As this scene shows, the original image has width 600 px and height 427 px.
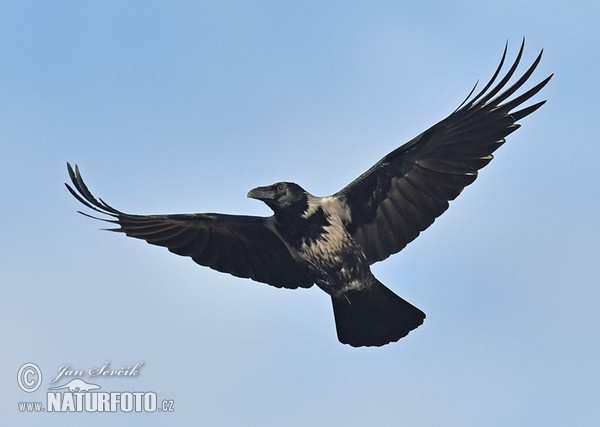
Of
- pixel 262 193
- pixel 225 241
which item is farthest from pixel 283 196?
pixel 225 241

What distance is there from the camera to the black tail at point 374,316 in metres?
18.6

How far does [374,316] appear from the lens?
61.5 ft

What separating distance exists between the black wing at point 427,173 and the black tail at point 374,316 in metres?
0.51

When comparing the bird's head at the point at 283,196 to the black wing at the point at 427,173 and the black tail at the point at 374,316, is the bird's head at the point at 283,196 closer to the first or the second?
the black wing at the point at 427,173

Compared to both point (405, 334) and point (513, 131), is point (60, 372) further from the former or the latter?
point (513, 131)

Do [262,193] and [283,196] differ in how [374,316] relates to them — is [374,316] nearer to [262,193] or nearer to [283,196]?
[283,196]

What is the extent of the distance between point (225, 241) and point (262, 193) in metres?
1.29

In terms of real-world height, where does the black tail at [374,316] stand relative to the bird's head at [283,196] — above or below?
below

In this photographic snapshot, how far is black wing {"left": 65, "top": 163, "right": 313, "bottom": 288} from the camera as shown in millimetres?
19344

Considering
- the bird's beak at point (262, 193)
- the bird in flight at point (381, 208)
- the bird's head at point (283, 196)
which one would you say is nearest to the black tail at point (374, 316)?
the bird in flight at point (381, 208)

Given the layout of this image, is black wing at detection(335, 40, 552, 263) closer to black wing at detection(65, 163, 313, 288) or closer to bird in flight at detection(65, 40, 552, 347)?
bird in flight at detection(65, 40, 552, 347)

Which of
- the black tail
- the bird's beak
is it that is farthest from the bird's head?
the black tail

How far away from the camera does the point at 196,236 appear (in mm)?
19625

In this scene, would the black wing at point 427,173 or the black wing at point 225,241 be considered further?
the black wing at point 225,241
